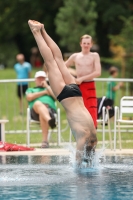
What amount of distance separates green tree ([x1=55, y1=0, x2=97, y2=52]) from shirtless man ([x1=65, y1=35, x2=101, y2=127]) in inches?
1029

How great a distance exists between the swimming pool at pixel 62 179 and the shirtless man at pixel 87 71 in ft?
4.41

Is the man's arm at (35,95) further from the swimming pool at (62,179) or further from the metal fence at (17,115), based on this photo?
the swimming pool at (62,179)

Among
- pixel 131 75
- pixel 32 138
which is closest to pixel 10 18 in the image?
pixel 131 75

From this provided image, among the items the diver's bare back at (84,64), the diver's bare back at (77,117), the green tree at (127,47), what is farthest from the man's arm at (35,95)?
the green tree at (127,47)

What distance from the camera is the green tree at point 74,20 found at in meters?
39.6

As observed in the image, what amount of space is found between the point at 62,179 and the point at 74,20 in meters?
30.7

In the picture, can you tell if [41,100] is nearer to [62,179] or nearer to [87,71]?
[87,71]

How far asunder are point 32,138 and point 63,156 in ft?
11.9

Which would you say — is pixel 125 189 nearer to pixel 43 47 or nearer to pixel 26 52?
pixel 43 47

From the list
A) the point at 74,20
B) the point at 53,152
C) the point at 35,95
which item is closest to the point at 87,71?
the point at 53,152

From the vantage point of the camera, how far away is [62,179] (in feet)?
31.7

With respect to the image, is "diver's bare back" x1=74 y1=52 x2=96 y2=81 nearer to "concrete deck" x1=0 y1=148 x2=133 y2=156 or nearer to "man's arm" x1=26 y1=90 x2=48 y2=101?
"concrete deck" x1=0 y1=148 x2=133 y2=156

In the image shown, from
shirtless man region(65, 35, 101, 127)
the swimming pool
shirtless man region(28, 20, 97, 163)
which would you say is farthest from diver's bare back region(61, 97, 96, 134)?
shirtless man region(65, 35, 101, 127)

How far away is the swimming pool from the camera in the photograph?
8.59 meters
